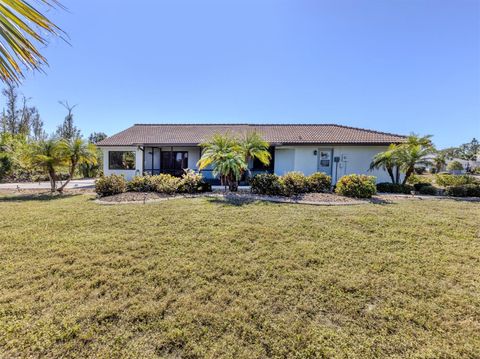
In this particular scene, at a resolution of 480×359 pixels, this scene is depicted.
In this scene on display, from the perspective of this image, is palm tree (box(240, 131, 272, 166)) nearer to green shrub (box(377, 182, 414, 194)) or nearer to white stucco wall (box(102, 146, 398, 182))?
white stucco wall (box(102, 146, 398, 182))

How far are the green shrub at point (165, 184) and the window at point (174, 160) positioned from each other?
7.53m

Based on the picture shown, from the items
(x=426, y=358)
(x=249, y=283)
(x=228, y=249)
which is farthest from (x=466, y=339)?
A: (x=228, y=249)

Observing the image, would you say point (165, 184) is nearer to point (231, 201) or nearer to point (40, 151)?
point (231, 201)

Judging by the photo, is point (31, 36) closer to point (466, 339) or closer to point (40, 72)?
point (40, 72)

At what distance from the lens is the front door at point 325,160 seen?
50.4ft

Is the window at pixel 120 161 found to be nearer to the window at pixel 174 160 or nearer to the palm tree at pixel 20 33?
the window at pixel 174 160

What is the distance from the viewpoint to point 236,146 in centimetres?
1012

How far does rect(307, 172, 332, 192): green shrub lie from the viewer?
10.0m

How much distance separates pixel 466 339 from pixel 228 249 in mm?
3490

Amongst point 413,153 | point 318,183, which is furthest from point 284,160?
point 413,153

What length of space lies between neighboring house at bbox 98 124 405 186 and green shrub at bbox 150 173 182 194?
4831mm

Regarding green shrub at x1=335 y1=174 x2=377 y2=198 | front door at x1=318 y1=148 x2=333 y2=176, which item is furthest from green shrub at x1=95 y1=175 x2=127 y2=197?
front door at x1=318 y1=148 x2=333 y2=176

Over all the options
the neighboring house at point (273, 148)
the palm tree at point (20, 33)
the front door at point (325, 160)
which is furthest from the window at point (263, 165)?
the palm tree at point (20, 33)

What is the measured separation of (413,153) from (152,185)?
12905mm
